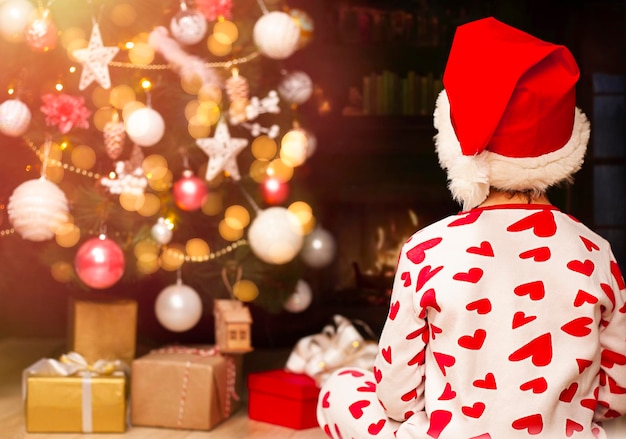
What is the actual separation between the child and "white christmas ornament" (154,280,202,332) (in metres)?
1.00

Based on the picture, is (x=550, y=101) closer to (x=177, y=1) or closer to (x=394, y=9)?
(x=177, y=1)

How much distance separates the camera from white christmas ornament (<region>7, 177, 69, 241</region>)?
208 cm

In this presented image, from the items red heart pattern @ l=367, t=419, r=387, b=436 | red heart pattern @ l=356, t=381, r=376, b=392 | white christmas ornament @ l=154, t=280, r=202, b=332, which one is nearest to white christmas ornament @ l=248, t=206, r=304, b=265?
white christmas ornament @ l=154, t=280, r=202, b=332

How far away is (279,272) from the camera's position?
2.42 metres

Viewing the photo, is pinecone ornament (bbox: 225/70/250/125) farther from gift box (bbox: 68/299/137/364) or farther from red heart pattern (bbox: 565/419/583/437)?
red heart pattern (bbox: 565/419/583/437)

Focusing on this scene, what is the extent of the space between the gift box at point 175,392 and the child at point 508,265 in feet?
2.98

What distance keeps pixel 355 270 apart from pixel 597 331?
2.27 m

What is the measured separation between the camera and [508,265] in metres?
1.29

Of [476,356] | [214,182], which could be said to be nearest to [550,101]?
[476,356]

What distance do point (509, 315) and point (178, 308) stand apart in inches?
45.7

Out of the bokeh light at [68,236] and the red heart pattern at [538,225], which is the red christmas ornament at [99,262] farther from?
the red heart pattern at [538,225]

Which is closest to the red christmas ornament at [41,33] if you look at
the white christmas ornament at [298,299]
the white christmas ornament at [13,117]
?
the white christmas ornament at [13,117]

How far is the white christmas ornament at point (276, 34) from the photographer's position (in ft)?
7.29

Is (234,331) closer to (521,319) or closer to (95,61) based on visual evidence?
(95,61)
